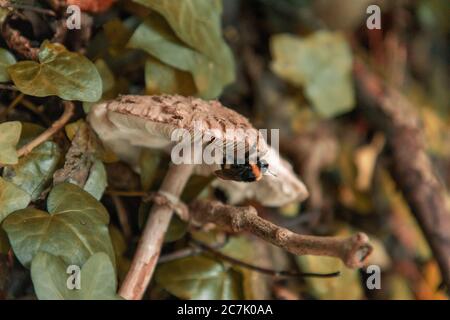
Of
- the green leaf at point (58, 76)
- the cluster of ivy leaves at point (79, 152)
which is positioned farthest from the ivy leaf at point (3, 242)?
the green leaf at point (58, 76)

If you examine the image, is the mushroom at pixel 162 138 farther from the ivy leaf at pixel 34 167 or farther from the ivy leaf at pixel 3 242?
the ivy leaf at pixel 3 242

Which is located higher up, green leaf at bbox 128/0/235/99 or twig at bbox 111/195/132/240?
green leaf at bbox 128/0/235/99

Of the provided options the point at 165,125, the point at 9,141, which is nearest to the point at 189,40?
the point at 165,125

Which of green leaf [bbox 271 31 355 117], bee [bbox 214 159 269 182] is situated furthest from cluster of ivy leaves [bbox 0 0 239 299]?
green leaf [bbox 271 31 355 117]

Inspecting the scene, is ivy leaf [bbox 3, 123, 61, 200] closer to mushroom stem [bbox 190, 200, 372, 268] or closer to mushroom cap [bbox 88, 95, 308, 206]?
mushroom cap [bbox 88, 95, 308, 206]

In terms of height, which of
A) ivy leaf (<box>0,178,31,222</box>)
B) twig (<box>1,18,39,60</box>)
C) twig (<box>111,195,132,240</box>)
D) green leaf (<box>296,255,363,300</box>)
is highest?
twig (<box>1,18,39,60</box>)

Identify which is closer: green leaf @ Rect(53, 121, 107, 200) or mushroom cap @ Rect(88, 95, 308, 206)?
mushroom cap @ Rect(88, 95, 308, 206)
